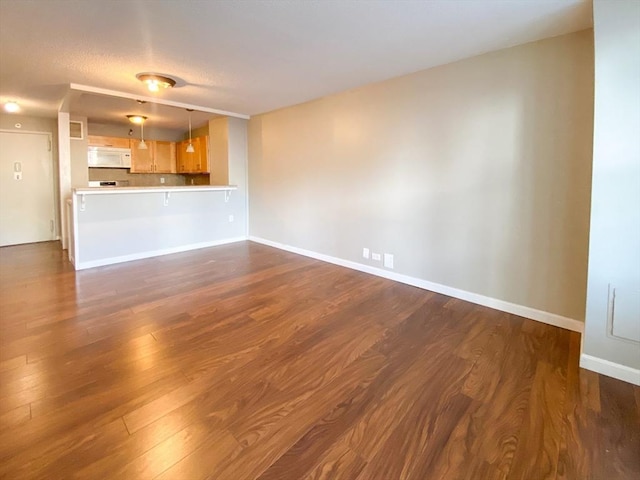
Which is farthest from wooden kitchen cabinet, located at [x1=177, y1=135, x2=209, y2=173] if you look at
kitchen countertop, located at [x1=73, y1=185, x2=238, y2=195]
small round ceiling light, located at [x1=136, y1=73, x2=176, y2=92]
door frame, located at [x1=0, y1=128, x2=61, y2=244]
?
small round ceiling light, located at [x1=136, y1=73, x2=176, y2=92]

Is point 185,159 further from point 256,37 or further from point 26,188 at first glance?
point 256,37

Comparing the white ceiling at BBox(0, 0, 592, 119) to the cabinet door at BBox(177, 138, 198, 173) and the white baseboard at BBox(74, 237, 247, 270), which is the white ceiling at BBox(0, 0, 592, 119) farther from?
the cabinet door at BBox(177, 138, 198, 173)

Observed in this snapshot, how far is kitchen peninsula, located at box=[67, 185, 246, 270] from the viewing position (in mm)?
4328

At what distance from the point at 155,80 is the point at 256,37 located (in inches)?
62.5

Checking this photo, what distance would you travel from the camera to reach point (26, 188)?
18.9 ft

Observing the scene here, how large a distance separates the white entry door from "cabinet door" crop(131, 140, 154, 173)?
1.35 meters

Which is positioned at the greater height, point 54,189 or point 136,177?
point 136,177

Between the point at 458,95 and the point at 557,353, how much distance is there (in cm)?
241

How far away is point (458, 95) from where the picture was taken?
3.20m

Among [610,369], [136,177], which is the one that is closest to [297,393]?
[610,369]

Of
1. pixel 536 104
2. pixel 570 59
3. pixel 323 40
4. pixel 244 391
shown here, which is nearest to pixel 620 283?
pixel 536 104

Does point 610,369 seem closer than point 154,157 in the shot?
Yes

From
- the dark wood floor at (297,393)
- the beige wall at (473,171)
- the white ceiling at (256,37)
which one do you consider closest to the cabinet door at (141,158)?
the white ceiling at (256,37)

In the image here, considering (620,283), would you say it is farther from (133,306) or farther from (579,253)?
(133,306)
